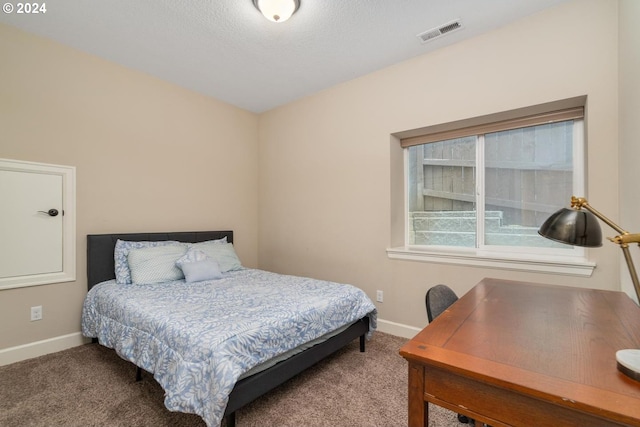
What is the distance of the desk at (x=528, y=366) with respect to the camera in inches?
25.8

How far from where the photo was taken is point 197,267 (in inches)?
108

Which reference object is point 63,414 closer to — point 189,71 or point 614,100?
point 189,71

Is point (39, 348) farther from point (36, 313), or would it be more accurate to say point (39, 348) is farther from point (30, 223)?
point (30, 223)

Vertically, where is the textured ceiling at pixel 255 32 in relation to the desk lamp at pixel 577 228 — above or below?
above

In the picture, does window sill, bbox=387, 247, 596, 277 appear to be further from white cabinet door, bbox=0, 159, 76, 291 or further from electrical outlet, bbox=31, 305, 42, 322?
electrical outlet, bbox=31, 305, 42, 322

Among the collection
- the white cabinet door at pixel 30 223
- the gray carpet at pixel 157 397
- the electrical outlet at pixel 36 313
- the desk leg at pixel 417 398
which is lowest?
the gray carpet at pixel 157 397

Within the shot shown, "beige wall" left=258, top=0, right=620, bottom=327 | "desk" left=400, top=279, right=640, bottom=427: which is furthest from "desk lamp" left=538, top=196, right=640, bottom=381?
"beige wall" left=258, top=0, right=620, bottom=327

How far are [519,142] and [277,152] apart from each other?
2.72m

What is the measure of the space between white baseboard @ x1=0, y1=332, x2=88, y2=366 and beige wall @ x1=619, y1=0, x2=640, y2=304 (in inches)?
159

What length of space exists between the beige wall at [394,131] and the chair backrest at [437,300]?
1056 millimetres

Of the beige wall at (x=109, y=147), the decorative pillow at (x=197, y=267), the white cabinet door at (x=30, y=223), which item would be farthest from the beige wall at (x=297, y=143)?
the decorative pillow at (x=197, y=267)

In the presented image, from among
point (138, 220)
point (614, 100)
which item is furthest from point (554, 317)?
point (138, 220)

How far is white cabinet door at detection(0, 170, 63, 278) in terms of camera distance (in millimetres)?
2309

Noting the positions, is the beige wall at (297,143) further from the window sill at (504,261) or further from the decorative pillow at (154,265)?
the decorative pillow at (154,265)
